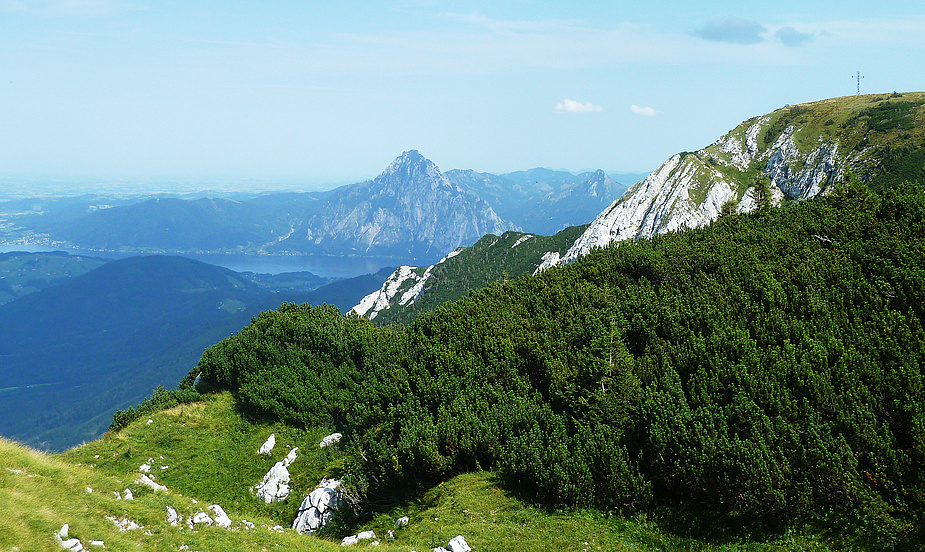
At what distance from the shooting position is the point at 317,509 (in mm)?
27656

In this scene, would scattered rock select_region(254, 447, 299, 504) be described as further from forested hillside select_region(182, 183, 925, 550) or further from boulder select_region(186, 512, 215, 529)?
boulder select_region(186, 512, 215, 529)

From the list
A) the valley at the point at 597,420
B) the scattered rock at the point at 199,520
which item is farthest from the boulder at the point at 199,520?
the valley at the point at 597,420

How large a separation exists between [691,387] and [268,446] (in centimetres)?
2959

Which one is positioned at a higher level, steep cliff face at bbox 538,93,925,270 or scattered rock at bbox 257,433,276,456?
steep cliff face at bbox 538,93,925,270

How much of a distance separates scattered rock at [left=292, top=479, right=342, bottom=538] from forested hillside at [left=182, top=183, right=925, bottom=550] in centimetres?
178

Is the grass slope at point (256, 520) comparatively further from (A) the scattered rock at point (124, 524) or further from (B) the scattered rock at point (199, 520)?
(B) the scattered rock at point (199, 520)

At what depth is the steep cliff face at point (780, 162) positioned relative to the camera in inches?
5172

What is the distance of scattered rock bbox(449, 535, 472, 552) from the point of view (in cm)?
→ 1770

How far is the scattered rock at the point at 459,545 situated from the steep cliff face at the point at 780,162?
4238 inches

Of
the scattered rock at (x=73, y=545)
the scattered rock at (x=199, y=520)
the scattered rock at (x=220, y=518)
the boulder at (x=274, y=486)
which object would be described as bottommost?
the boulder at (x=274, y=486)

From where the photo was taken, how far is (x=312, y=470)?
3203 centimetres

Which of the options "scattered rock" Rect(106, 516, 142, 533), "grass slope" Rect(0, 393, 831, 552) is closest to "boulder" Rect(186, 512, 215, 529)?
"grass slope" Rect(0, 393, 831, 552)

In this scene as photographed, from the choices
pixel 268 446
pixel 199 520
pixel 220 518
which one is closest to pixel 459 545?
pixel 199 520

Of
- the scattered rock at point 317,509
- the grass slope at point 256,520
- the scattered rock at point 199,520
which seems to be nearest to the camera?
the grass slope at point 256,520
